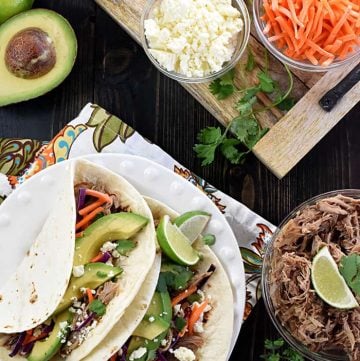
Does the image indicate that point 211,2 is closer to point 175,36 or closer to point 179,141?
point 175,36

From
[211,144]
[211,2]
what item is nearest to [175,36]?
[211,2]

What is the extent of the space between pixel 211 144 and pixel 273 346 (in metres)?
0.79

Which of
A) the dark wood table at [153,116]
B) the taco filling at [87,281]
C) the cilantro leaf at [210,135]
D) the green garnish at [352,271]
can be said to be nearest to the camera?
the green garnish at [352,271]

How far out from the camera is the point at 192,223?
9.15 ft

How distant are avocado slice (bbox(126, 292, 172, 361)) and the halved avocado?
36.5 inches

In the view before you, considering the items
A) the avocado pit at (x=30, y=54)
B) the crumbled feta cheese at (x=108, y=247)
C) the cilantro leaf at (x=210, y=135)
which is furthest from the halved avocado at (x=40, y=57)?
the crumbled feta cheese at (x=108, y=247)

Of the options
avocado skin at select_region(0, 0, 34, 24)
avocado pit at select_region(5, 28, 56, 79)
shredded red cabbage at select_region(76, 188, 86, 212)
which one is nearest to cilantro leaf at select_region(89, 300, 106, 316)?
shredded red cabbage at select_region(76, 188, 86, 212)

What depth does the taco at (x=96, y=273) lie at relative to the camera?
2.63 metres

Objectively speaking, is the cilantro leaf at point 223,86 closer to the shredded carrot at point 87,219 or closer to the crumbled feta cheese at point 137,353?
the shredded carrot at point 87,219

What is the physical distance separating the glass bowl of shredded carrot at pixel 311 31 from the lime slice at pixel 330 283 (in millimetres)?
693

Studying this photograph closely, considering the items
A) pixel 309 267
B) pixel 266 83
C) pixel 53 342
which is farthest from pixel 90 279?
pixel 266 83

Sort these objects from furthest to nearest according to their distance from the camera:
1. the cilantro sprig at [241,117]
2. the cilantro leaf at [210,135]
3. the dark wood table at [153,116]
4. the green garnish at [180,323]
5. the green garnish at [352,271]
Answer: the dark wood table at [153,116] → the cilantro leaf at [210,135] → the cilantro sprig at [241,117] → the green garnish at [180,323] → the green garnish at [352,271]

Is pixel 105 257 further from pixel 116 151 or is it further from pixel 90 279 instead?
pixel 116 151

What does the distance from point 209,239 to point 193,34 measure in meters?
0.72
